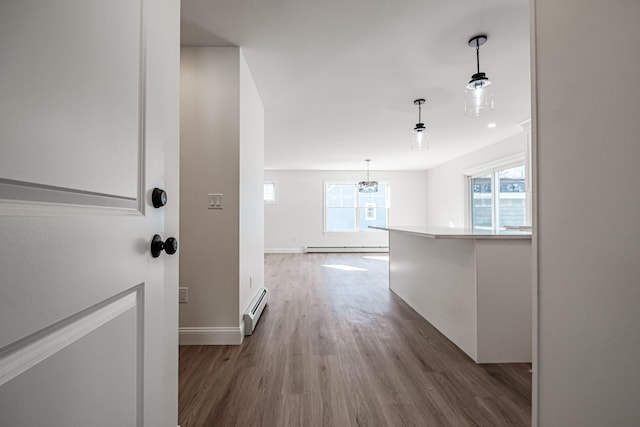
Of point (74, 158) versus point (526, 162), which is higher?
point (526, 162)

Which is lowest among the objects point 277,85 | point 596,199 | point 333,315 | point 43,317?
point 333,315

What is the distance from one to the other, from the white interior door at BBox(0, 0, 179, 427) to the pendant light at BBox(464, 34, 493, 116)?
222 centimetres

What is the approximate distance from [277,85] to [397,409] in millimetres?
2915

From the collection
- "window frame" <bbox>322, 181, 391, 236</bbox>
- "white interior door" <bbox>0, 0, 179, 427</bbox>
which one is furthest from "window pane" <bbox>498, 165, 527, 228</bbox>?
"white interior door" <bbox>0, 0, 179, 427</bbox>

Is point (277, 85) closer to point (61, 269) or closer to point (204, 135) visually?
point (204, 135)

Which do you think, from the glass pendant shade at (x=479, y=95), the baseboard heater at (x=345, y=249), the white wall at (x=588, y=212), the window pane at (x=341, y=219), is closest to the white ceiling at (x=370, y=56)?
the glass pendant shade at (x=479, y=95)

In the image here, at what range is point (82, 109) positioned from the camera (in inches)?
20.5

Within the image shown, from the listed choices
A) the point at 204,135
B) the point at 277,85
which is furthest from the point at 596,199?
the point at 277,85

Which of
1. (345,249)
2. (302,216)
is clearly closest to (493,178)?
(345,249)

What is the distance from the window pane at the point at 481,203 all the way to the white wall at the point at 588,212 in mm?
5478

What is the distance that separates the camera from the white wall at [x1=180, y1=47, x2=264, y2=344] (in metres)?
2.24

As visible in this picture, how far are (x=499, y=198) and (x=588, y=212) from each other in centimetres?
561

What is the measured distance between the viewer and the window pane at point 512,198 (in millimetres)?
5125

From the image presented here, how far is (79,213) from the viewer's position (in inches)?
20.2
